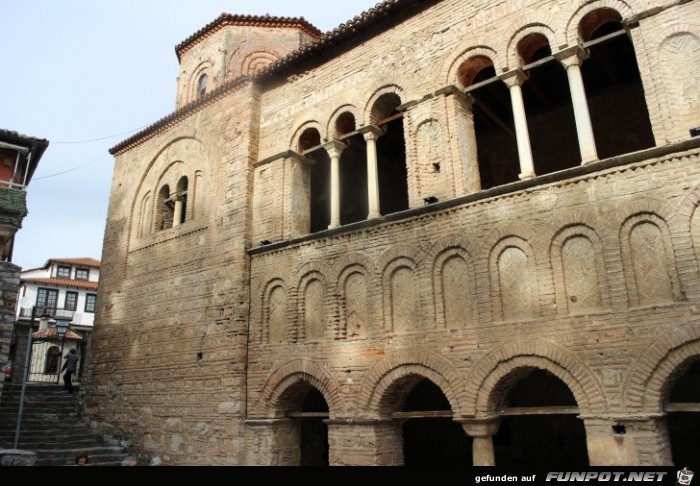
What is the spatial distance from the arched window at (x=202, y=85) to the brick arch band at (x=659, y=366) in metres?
15.0

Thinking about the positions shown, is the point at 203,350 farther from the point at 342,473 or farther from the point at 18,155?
the point at 342,473

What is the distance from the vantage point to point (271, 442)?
10.1 meters

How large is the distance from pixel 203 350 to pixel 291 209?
11.1ft

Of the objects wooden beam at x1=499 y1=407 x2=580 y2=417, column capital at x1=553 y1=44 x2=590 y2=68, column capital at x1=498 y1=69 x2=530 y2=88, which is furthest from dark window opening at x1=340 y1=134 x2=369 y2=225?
wooden beam at x1=499 y1=407 x2=580 y2=417

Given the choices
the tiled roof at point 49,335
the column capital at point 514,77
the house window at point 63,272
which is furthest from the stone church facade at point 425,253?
the house window at point 63,272

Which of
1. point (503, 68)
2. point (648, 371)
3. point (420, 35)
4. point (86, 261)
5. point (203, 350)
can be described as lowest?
point (648, 371)

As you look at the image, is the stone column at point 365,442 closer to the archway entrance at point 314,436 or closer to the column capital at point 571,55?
the archway entrance at point 314,436

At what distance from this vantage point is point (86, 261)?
3947 centimetres

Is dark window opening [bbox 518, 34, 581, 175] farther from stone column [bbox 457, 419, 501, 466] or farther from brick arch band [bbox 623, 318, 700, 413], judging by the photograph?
stone column [bbox 457, 419, 501, 466]

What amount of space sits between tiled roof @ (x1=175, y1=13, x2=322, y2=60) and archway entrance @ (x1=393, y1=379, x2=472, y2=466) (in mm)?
11760

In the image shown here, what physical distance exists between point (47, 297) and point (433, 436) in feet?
102

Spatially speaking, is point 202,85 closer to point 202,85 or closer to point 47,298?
point 202,85

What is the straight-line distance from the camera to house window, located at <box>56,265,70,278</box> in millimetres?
37562

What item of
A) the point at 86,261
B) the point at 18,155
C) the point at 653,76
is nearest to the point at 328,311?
the point at 653,76
